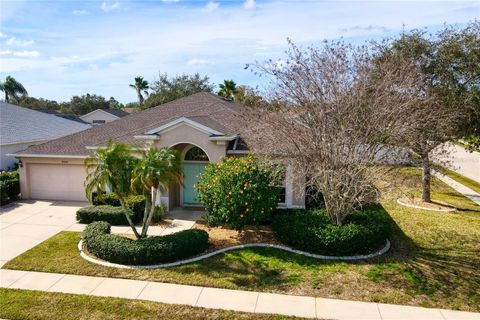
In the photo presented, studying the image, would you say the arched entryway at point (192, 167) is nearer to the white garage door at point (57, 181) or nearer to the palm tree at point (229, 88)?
the white garage door at point (57, 181)

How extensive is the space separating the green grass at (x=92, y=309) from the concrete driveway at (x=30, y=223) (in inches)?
125

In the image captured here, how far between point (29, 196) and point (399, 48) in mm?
20595

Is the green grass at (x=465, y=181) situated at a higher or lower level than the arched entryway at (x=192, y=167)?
lower

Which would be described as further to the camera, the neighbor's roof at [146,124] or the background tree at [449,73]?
the neighbor's roof at [146,124]

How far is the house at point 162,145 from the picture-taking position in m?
15.4

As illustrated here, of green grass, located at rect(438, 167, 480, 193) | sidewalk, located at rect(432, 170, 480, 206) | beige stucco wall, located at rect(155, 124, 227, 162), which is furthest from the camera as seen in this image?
green grass, located at rect(438, 167, 480, 193)

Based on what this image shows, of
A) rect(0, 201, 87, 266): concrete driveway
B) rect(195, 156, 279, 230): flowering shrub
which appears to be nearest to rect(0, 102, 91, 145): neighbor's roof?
rect(0, 201, 87, 266): concrete driveway

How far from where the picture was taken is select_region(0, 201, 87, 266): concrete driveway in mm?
12508

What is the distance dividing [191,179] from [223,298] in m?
8.99

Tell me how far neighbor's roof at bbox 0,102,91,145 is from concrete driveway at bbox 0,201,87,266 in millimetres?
6301

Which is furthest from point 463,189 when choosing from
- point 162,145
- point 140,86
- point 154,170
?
point 140,86

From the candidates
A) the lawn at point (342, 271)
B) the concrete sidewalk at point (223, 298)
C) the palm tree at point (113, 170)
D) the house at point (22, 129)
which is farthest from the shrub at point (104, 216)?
the house at point (22, 129)

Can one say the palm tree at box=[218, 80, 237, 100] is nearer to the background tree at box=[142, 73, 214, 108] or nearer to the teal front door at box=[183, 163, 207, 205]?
the background tree at box=[142, 73, 214, 108]

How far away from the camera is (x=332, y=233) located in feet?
37.5
